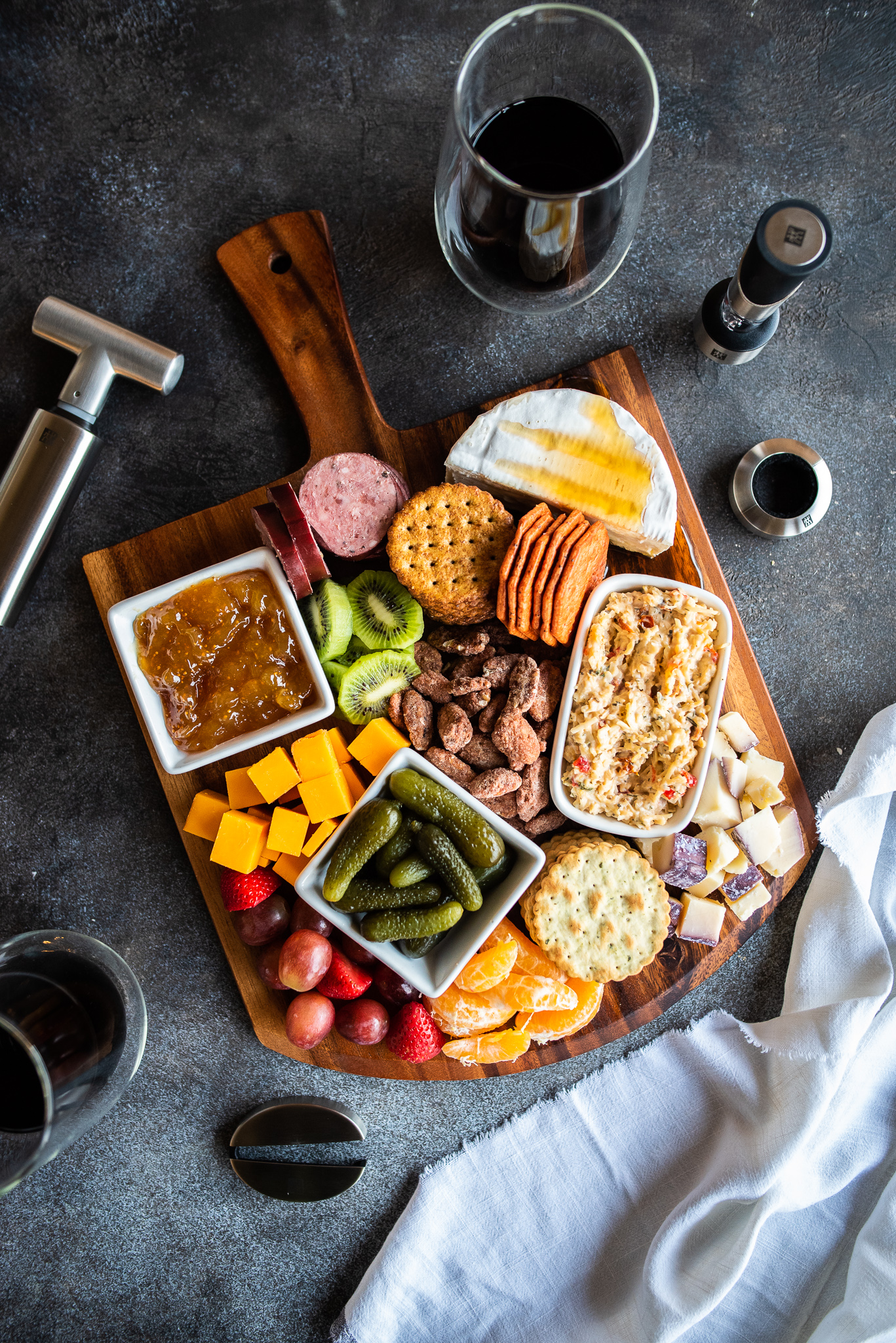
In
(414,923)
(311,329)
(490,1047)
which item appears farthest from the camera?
(311,329)

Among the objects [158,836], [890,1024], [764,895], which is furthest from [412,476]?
[890,1024]

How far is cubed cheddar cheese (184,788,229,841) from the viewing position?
2195mm

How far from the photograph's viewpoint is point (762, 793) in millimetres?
2236

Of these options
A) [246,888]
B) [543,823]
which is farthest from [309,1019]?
[543,823]

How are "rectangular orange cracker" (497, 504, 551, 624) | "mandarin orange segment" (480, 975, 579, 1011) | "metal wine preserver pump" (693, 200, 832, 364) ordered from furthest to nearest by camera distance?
1. "mandarin orange segment" (480, 975, 579, 1011)
2. "rectangular orange cracker" (497, 504, 551, 624)
3. "metal wine preserver pump" (693, 200, 832, 364)

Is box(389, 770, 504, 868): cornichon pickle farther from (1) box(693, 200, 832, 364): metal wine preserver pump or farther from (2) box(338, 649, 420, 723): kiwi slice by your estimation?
(1) box(693, 200, 832, 364): metal wine preserver pump

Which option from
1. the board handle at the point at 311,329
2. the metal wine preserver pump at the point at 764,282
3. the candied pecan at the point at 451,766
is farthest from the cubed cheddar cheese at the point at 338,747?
the metal wine preserver pump at the point at 764,282

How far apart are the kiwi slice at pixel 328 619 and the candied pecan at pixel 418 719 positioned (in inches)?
8.8

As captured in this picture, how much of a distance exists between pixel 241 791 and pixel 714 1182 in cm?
167

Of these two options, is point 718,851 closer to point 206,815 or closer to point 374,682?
point 374,682

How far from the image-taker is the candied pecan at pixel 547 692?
7.01 feet

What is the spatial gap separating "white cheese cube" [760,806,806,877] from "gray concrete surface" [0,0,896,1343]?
0.59 feet

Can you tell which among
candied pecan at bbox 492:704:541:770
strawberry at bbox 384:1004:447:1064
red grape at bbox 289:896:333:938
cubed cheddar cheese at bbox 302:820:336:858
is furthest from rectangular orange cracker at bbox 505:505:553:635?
strawberry at bbox 384:1004:447:1064

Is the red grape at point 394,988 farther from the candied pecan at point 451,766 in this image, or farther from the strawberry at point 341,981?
the candied pecan at point 451,766
